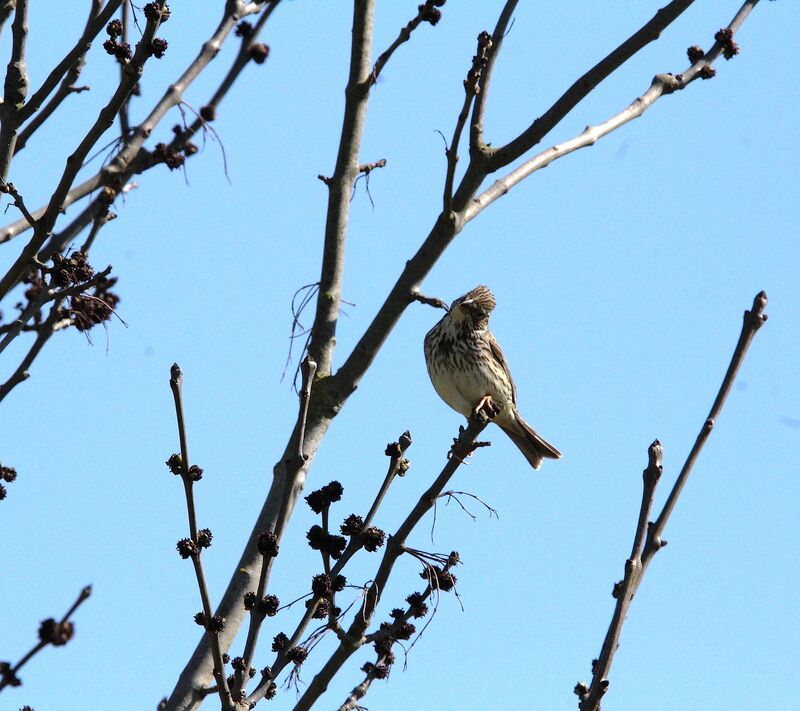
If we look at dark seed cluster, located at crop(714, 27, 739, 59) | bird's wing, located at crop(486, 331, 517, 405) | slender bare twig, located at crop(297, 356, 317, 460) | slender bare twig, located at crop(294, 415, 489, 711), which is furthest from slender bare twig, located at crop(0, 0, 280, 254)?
bird's wing, located at crop(486, 331, 517, 405)

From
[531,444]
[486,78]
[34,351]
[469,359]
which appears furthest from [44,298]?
[531,444]

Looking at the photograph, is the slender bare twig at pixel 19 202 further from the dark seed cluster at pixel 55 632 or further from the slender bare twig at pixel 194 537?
the dark seed cluster at pixel 55 632

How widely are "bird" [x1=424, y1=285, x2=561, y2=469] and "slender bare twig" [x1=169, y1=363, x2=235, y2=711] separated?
13.8 feet

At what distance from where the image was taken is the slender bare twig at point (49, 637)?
2125 millimetres

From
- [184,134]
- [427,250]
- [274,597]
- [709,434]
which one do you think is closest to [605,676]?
[709,434]

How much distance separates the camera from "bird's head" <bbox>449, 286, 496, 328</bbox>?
7797 mm

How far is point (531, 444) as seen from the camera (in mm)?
8422

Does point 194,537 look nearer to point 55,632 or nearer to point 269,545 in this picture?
point 269,545

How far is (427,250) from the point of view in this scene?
456cm

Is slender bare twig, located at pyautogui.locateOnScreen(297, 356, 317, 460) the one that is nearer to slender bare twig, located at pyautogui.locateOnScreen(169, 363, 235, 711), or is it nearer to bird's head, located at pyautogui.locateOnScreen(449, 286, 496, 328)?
slender bare twig, located at pyautogui.locateOnScreen(169, 363, 235, 711)

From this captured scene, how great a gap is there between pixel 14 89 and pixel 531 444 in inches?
199

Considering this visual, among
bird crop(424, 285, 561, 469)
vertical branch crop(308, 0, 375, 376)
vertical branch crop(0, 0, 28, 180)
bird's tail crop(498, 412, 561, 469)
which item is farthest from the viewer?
bird's tail crop(498, 412, 561, 469)

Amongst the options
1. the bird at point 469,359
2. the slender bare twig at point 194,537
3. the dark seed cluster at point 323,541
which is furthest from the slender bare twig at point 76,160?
the bird at point 469,359

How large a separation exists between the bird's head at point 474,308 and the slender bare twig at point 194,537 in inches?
182
